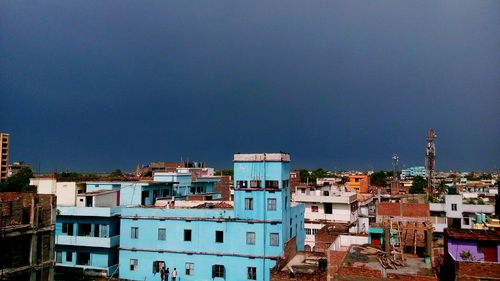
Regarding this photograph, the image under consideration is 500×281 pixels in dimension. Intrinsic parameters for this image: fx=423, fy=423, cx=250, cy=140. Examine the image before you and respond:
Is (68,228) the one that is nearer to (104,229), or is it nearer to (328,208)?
(104,229)

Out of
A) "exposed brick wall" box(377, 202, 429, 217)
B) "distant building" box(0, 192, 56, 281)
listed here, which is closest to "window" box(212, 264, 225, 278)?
"distant building" box(0, 192, 56, 281)

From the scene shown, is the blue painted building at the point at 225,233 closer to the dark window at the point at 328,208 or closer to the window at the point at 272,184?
the window at the point at 272,184

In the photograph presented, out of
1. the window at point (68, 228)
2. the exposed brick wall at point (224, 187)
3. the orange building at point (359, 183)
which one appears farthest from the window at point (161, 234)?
the orange building at point (359, 183)

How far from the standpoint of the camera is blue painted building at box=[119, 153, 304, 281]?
32906 millimetres

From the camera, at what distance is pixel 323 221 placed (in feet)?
167

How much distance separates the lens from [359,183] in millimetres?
96812

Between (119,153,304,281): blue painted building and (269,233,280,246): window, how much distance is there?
2 centimetres

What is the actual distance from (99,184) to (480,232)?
3410cm

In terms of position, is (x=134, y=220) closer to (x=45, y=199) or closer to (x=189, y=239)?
(x=189, y=239)

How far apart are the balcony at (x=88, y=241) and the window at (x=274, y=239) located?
14.2 metres

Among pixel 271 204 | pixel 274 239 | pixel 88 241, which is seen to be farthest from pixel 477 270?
pixel 88 241

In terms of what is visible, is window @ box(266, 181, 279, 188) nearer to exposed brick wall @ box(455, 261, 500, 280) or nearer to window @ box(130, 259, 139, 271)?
window @ box(130, 259, 139, 271)

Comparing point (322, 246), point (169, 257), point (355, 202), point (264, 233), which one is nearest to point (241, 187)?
point (264, 233)

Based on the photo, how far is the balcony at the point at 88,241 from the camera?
1436 inches
